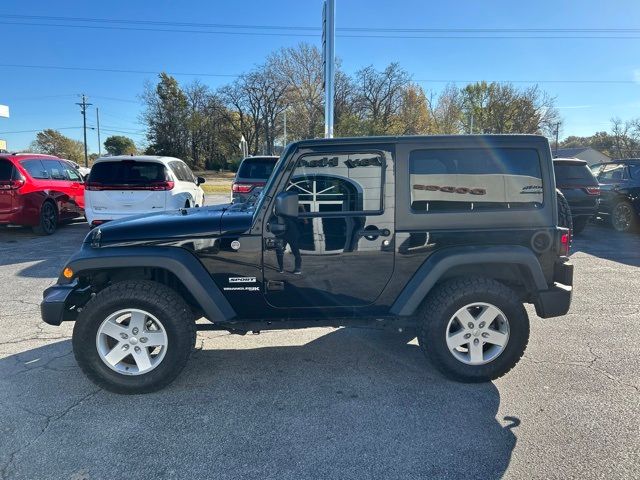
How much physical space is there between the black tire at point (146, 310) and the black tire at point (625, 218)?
1105 cm

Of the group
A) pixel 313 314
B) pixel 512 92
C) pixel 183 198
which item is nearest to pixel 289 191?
pixel 313 314

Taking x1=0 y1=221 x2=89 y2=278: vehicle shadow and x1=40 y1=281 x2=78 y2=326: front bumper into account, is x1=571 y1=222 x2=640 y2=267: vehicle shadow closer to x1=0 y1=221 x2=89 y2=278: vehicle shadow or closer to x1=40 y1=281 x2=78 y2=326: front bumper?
x1=40 y1=281 x2=78 y2=326: front bumper

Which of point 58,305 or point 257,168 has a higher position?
point 257,168

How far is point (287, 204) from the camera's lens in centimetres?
283

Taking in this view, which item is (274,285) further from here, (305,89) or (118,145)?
(118,145)

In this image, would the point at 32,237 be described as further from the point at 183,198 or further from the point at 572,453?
the point at 572,453

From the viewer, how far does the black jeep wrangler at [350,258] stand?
9.97ft

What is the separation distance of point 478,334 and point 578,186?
7604mm

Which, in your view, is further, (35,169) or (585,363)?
(35,169)

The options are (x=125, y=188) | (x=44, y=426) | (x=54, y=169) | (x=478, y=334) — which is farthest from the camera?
(x=54, y=169)

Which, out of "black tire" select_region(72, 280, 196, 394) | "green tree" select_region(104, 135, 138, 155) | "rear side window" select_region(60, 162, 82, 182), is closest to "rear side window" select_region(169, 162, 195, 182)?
"rear side window" select_region(60, 162, 82, 182)

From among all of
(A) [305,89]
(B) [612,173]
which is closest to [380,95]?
(A) [305,89]

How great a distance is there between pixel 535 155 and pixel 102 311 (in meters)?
3.45

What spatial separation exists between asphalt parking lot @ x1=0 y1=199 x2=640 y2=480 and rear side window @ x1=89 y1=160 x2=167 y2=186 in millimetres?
3959
